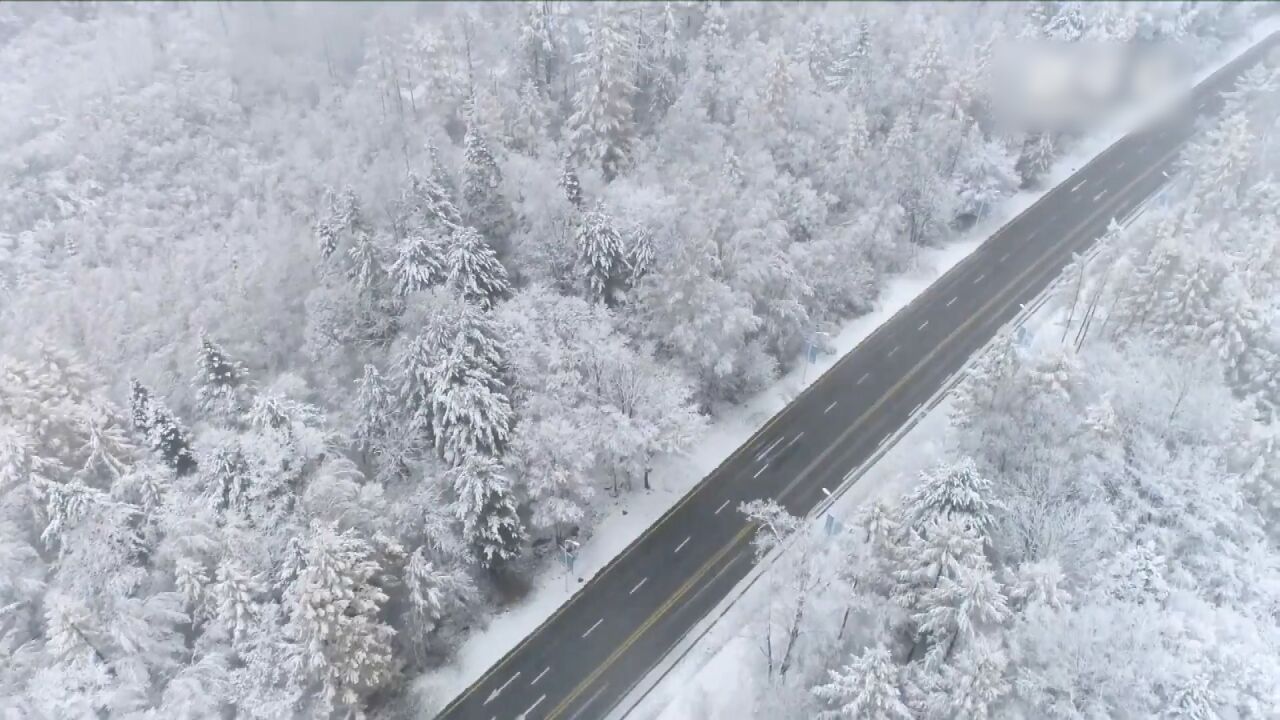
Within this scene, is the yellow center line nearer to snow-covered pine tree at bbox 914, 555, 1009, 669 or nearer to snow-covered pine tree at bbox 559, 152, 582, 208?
snow-covered pine tree at bbox 914, 555, 1009, 669

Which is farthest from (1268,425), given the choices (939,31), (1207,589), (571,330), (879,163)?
(939,31)

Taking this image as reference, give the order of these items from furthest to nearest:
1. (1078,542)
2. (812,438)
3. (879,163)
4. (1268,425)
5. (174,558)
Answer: (879,163) < (812,438) < (1268,425) < (1078,542) < (174,558)

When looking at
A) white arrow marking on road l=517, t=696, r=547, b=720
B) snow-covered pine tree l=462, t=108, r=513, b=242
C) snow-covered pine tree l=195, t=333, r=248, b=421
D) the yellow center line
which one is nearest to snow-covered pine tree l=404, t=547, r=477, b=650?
white arrow marking on road l=517, t=696, r=547, b=720

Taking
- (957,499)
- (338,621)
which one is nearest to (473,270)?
(338,621)

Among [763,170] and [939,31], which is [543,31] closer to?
[763,170]

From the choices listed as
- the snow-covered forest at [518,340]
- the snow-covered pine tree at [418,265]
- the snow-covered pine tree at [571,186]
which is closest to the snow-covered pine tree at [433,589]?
the snow-covered forest at [518,340]

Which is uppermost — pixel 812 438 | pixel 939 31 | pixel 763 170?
pixel 939 31

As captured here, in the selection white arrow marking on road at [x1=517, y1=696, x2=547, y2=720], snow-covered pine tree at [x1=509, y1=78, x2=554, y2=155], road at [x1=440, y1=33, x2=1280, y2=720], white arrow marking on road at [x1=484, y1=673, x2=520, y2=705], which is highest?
snow-covered pine tree at [x1=509, y1=78, x2=554, y2=155]

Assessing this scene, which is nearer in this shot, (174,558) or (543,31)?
(174,558)
